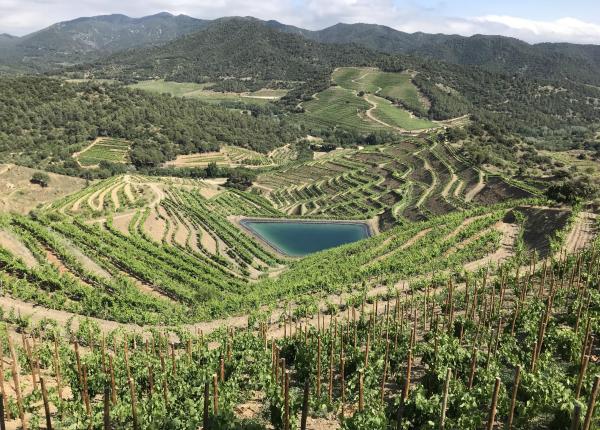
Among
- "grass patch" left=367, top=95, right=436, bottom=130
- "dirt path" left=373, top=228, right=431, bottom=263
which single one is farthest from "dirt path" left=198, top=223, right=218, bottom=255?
"grass patch" left=367, top=95, right=436, bottom=130

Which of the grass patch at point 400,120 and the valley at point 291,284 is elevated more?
the grass patch at point 400,120

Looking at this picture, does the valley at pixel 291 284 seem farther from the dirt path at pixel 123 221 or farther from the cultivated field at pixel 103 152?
the cultivated field at pixel 103 152

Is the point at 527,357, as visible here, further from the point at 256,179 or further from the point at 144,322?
the point at 256,179

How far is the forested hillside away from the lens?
118 metres

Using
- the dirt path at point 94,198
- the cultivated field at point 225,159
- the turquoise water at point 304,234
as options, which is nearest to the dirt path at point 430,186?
the turquoise water at point 304,234

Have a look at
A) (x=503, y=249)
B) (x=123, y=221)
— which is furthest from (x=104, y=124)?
(x=503, y=249)

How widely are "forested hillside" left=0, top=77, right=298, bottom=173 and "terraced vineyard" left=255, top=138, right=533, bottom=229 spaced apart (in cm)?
3984

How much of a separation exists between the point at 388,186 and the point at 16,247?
67.1 meters

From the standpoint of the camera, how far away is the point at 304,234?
76.6 metres

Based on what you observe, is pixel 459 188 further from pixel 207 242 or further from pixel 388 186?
pixel 207 242

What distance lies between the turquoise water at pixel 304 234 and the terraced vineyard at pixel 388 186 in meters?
3.63

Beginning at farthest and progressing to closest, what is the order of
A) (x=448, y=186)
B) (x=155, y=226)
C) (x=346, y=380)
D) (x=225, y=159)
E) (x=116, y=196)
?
(x=225, y=159) < (x=448, y=186) < (x=116, y=196) < (x=155, y=226) < (x=346, y=380)

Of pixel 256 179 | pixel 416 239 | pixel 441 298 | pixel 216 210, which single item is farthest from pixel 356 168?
pixel 441 298

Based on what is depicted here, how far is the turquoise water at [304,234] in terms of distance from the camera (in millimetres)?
71494
